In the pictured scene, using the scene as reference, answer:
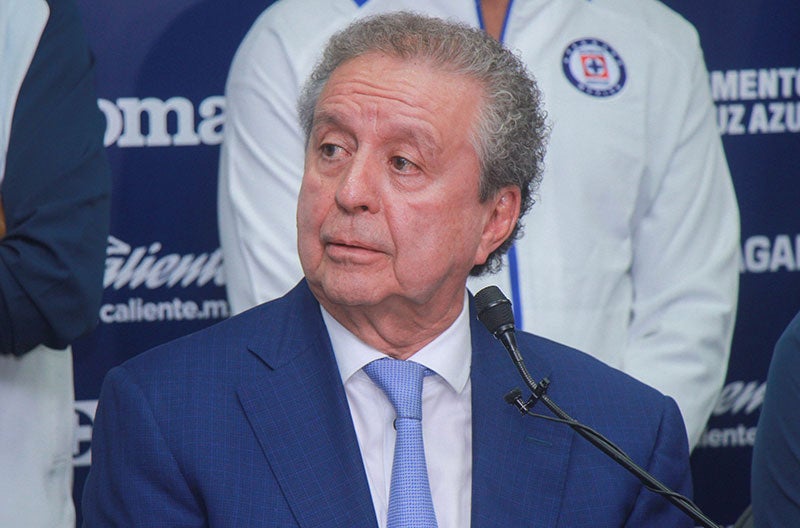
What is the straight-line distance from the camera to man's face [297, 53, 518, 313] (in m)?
2.32

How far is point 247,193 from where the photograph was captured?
336 centimetres

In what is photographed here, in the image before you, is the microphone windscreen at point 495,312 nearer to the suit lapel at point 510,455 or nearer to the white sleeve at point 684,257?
the suit lapel at point 510,455

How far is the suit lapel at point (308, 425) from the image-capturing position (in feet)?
7.40

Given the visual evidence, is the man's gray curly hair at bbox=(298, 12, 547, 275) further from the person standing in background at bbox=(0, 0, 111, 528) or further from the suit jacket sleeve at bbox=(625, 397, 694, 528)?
the person standing in background at bbox=(0, 0, 111, 528)

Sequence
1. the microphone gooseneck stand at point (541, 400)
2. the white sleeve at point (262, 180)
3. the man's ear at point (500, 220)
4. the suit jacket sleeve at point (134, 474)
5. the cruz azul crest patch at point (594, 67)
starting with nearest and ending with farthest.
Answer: the microphone gooseneck stand at point (541, 400) → the suit jacket sleeve at point (134, 474) → the man's ear at point (500, 220) → the white sleeve at point (262, 180) → the cruz azul crest patch at point (594, 67)

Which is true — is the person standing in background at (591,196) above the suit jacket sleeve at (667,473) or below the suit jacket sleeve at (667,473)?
above

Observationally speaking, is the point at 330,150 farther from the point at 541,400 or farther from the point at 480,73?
the point at 541,400

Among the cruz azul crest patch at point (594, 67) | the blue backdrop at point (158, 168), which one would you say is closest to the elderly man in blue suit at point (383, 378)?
the cruz azul crest patch at point (594, 67)

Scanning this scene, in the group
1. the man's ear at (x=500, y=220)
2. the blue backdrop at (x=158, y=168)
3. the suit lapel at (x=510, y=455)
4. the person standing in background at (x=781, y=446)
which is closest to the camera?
the suit lapel at (x=510, y=455)

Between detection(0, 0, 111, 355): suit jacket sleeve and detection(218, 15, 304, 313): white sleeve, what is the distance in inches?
16.2

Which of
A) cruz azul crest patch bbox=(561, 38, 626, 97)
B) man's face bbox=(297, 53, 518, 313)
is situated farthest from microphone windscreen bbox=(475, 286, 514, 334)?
cruz azul crest patch bbox=(561, 38, 626, 97)

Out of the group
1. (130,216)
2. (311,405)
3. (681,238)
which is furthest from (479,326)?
(130,216)

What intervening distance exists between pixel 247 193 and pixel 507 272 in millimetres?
699

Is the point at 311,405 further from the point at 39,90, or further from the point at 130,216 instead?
the point at 130,216
